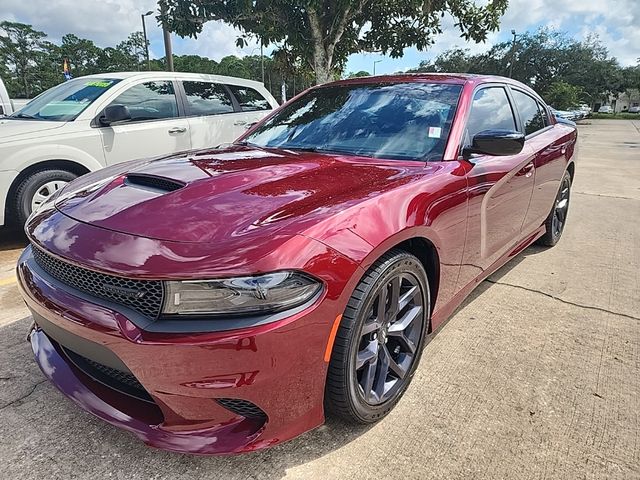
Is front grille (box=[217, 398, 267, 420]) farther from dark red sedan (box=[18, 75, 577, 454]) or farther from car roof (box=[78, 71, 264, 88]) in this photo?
car roof (box=[78, 71, 264, 88])

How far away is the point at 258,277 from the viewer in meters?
1.51

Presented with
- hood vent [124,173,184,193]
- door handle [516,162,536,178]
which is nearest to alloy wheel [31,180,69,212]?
hood vent [124,173,184,193]

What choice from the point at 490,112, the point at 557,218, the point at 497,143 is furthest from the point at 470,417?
the point at 557,218

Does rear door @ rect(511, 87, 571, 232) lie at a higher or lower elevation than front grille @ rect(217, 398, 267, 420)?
higher

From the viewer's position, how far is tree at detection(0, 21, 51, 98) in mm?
53031

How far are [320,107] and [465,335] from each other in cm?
177

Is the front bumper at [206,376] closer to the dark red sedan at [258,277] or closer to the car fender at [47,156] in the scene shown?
the dark red sedan at [258,277]

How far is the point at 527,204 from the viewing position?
333 cm

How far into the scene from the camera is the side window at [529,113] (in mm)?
3566

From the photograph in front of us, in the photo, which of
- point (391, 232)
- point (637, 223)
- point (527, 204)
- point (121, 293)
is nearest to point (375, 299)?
point (391, 232)

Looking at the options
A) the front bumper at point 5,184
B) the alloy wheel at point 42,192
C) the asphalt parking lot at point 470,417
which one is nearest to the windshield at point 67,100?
the alloy wheel at point 42,192

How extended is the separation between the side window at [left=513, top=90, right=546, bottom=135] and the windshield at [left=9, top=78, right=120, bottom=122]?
4.18m

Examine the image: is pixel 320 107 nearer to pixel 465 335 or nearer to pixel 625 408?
pixel 465 335

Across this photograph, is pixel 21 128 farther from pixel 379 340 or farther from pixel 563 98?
pixel 563 98
